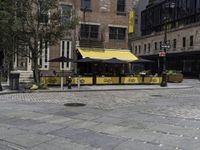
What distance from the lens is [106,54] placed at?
40.2m

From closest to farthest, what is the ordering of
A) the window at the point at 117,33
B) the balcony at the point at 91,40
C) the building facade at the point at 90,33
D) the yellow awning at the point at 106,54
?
the building facade at the point at 90,33, the yellow awning at the point at 106,54, the balcony at the point at 91,40, the window at the point at 117,33

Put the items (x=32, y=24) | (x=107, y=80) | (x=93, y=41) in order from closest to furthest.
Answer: (x=32, y=24), (x=107, y=80), (x=93, y=41)

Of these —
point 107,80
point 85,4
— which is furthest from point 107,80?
point 85,4

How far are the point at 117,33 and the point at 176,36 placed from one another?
29218mm

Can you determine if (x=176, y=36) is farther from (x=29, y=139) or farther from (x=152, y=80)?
(x=29, y=139)

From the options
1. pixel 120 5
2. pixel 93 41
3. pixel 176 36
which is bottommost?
pixel 93 41

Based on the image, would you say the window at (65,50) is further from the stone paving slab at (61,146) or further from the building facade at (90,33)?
the stone paving slab at (61,146)

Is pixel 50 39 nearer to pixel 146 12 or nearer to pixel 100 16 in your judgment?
pixel 100 16

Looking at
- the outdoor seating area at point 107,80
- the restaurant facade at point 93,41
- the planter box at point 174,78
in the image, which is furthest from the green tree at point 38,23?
the planter box at point 174,78

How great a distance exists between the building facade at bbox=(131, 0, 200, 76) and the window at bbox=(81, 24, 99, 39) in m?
15.2

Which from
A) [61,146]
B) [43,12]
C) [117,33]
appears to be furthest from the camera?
[117,33]

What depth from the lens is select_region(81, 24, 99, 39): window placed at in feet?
131

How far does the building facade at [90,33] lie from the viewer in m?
37.7

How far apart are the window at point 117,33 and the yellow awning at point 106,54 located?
4.74 feet
